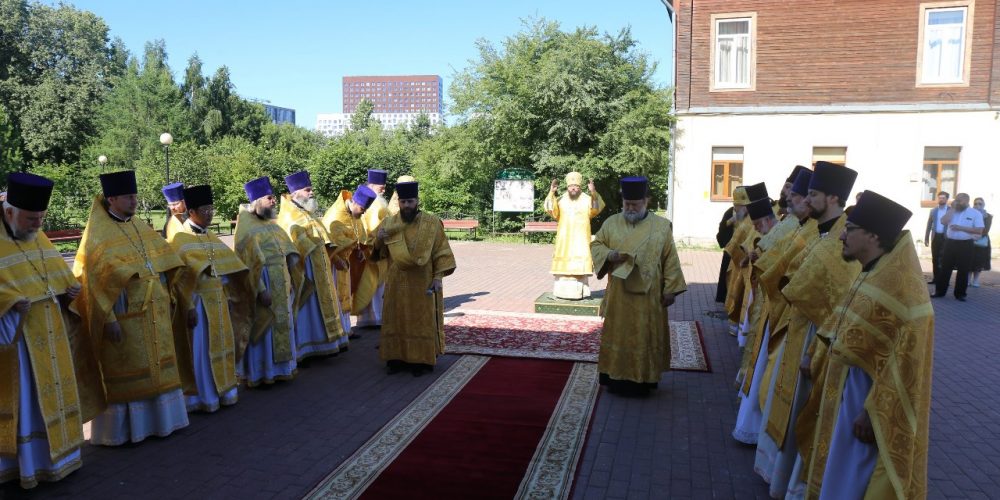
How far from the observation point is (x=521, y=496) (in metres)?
4.39

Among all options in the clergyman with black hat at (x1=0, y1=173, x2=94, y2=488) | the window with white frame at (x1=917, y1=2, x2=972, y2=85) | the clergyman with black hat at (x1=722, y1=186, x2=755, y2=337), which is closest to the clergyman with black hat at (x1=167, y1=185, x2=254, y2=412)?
the clergyman with black hat at (x1=0, y1=173, x2=94, y2=488)

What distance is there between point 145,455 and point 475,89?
67.5 feet

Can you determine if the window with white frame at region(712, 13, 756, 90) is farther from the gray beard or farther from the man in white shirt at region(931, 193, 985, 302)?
the gray beard

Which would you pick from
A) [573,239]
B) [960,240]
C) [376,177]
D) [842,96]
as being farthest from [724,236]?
[842,96]

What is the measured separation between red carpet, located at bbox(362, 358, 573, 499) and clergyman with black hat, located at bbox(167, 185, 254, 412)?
194 cm

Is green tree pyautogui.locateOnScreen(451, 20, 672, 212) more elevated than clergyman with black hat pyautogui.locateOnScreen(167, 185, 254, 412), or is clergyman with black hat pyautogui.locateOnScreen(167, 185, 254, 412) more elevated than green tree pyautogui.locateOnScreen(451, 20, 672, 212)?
green tree pyautogui.locateOnScreen(451, 20, 672, 212)

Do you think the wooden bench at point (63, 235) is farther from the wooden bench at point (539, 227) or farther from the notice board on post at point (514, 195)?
the wooden bench at point (539, 227)

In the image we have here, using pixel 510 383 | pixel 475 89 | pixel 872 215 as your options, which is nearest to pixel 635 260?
pixel 510 383

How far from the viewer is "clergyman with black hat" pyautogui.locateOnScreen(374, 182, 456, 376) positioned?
23.2 ft

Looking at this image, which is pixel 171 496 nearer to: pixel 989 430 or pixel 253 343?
pixel 253 343

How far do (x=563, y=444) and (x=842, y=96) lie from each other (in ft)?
61.9

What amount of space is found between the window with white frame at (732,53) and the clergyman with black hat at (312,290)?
1676 centimetres

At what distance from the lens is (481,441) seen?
17.5 ft

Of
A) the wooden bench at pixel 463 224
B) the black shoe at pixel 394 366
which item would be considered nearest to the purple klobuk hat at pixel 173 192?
the black shoe at pixel 394 366
